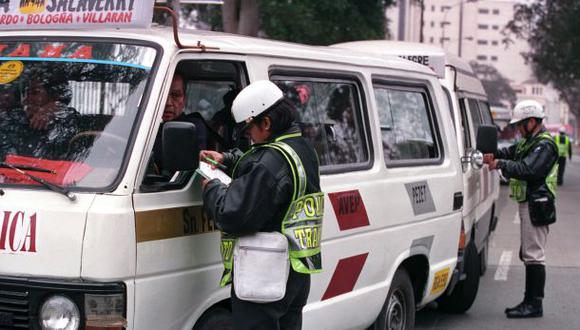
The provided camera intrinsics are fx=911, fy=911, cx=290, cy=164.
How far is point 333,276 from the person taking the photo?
5109 millimetres

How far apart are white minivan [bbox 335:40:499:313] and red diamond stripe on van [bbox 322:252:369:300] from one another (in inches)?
81.0

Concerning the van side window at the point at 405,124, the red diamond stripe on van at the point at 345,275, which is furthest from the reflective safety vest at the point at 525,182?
the red diamond stripe on van at the point at 345,275

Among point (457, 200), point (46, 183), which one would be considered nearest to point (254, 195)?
point (46, 183)

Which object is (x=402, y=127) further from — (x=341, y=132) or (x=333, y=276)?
(x=333, y=276)

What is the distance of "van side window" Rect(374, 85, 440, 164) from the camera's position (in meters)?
5.98

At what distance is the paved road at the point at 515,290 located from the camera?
8.06 metres

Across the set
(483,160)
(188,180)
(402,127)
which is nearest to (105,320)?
(188,180)

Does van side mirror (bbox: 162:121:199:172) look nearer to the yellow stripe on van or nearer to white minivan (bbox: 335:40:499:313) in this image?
the yellow stripe on van

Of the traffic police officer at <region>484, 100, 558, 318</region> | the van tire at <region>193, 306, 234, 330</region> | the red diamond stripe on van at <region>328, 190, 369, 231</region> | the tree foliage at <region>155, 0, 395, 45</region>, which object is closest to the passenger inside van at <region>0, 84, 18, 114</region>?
the van tire at <region>193, 306, 234, 330</region>

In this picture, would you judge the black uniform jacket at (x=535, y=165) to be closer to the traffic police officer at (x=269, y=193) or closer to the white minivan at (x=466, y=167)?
the white minivan at (x=466, y=167)

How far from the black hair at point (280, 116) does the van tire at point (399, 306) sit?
2224mm

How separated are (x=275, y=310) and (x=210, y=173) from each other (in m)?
0.67

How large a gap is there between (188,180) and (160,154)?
0.63 ft

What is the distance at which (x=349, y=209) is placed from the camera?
17.1 ft
